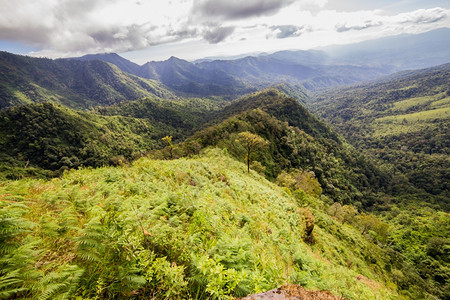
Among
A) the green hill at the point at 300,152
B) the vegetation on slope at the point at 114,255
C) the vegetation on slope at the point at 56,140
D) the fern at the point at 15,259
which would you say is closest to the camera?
the fern at the point at 15,259

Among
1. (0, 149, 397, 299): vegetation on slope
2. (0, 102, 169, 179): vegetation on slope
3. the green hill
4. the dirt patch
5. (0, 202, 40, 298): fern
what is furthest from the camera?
(0, 102, 169, 179): vegetation on slope

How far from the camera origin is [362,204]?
104 metres

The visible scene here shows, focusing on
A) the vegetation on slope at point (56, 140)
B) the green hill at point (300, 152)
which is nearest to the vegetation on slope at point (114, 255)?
the green hill at point (300, 152)

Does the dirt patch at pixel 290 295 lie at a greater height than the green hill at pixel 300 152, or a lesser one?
greater

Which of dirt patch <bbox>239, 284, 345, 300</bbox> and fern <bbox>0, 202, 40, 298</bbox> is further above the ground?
fern <bbox>0, 202, 40, 298</bbox>

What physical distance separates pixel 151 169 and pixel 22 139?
167731mm

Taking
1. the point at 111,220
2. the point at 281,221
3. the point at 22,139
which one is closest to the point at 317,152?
the point at 281,221

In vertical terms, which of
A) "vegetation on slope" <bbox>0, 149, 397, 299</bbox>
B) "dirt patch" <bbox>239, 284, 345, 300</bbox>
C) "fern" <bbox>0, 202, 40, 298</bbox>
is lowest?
"dirt patch" <bbox>239, 284, 345, 300</bbox>

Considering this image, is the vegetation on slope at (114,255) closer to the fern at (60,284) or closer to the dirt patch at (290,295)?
the fern at (60,284)

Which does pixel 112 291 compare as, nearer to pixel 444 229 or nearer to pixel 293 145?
pixel 293 145

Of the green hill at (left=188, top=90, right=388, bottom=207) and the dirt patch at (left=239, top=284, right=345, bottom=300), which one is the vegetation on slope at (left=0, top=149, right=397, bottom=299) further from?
the green hill at (left=188, top=90, right=388, bottom=207)

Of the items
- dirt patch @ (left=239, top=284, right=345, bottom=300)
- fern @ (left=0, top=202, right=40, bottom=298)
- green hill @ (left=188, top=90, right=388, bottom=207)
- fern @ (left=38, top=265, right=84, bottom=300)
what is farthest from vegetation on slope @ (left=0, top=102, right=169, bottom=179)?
dirt patch @ (left=239, top=284, right=345, bottom=300)

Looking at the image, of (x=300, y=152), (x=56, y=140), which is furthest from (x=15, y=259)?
(x=56, y=140)

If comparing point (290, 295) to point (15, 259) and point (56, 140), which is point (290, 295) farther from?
point (56, 140)
